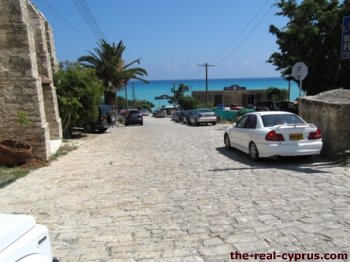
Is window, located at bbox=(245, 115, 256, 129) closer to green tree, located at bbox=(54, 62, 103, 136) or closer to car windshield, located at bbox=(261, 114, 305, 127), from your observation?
car windshield, located at bbox=(261, 114, 305, 127)

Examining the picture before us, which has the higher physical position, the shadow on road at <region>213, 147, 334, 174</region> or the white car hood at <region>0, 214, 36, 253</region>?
the white car hood at <region>0, 214, 36, 253</region>

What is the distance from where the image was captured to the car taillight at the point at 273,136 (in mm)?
10320

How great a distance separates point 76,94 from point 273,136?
14.0 meters

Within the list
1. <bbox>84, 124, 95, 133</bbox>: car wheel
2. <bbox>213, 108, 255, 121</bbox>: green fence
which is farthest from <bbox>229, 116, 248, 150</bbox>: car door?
<bbox>213, 108, 255, 121</bbox>: green fence

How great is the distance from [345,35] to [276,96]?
62353 mm

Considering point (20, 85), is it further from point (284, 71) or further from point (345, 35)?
point (284, 71)

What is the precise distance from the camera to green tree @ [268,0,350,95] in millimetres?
23312

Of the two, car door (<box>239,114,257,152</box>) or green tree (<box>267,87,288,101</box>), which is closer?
car door (<box>239,114,257,152</box>)

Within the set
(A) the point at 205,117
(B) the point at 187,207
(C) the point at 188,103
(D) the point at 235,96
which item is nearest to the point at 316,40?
(A) the point at 205,117

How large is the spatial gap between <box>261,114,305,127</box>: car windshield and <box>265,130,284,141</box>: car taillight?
0.59 m

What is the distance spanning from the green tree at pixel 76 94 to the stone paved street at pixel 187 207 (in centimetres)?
973

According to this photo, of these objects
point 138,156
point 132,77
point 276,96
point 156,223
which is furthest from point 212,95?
point 156,223

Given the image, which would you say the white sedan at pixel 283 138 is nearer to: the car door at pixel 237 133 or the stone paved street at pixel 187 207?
the stone paved street at pixel 187 207

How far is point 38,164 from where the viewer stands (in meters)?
11.7
